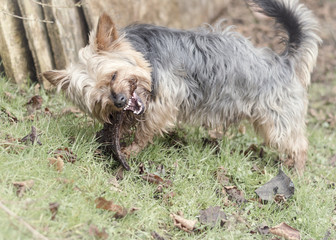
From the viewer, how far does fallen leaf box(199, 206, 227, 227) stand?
363 cm

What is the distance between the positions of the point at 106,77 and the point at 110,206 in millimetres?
1062

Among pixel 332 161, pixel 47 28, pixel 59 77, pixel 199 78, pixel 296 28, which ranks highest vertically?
pixel 47 28

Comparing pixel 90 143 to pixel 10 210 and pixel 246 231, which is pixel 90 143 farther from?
pixel 246 231

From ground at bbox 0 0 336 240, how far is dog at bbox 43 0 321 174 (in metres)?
0.30

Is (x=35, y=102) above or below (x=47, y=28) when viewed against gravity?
below

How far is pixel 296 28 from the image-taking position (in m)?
4.59

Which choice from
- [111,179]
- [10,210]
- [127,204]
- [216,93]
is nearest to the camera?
[10,210]

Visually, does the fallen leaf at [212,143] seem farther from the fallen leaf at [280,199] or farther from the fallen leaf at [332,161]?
the fallen leaf at [332,161]

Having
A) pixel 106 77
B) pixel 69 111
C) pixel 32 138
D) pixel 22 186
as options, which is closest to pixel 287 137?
pixel 106 77

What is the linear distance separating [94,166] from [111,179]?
190 mm

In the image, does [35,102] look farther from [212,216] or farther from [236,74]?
[212,216]

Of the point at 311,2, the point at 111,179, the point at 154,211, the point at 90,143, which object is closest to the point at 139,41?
the point at 90,143

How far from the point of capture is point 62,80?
3.84 metres

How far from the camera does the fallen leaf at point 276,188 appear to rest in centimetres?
409
